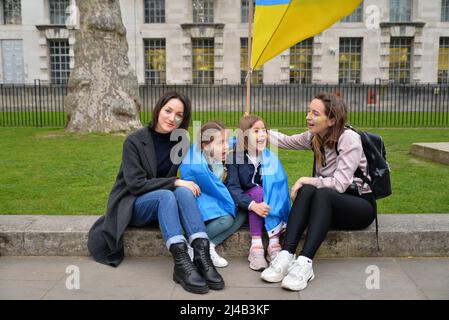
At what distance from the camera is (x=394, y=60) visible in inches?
1182

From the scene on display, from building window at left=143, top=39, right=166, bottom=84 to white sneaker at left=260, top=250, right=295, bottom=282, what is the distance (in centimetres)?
2704

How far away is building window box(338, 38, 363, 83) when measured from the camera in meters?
29.6

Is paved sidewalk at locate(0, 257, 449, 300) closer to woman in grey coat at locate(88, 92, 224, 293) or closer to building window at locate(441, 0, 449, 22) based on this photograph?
woman in grey coat at locate(88, 92, 224, 293)

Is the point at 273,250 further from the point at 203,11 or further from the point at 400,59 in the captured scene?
the point at 400,59

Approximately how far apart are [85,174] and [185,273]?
4557 millimetres

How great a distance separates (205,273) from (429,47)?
2948 cm

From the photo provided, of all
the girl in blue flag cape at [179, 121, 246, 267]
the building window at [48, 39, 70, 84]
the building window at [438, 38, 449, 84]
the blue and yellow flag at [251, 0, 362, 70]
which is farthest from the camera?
the building window at [48, 39, 70, 84]

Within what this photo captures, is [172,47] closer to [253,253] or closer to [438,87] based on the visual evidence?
[438,87]

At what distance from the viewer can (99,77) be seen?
1262 cm

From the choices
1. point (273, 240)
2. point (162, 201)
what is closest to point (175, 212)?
point (162, 201)

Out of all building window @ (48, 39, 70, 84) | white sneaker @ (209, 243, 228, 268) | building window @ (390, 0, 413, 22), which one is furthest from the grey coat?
building window @ (390, 0, 413, 22)
